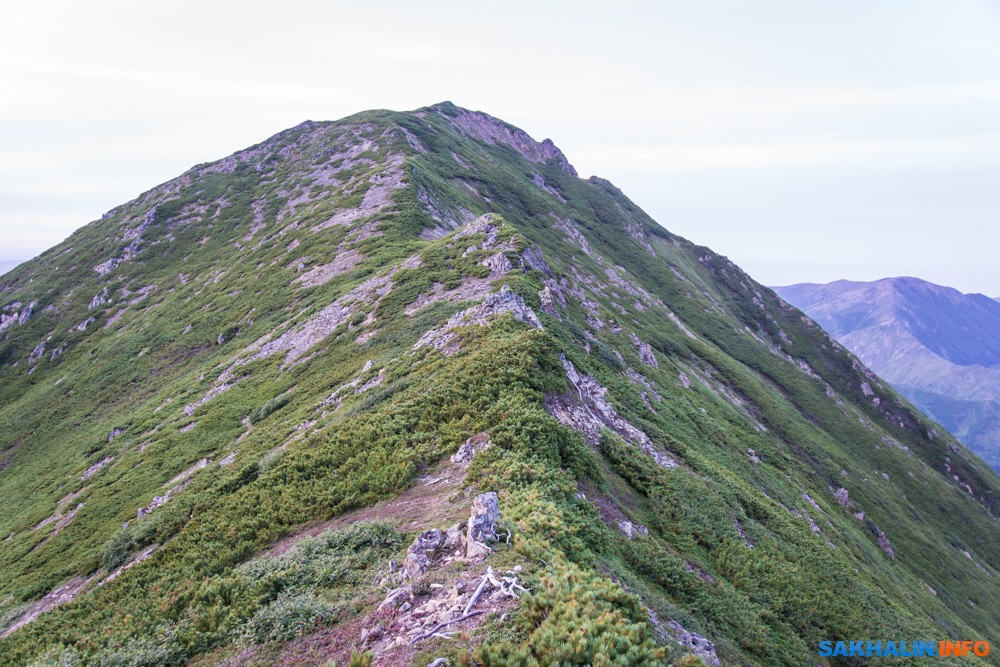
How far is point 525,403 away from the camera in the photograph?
733 inches

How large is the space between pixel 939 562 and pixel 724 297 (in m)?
88.4

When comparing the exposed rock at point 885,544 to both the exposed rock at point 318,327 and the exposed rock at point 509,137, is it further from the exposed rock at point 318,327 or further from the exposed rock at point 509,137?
the exposed rock at point 509,137

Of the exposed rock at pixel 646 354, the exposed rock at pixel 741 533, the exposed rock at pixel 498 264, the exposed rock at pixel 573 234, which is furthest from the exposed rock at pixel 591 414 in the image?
the exposed rock at pixel 573 234

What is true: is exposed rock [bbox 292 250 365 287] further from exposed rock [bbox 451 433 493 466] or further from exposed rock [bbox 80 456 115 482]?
exposed rock [bbox 451 433 493 466]

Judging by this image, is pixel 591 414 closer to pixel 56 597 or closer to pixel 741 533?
pixel 741 533

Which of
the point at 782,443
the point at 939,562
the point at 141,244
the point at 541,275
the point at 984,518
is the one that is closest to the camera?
the point at 541,275

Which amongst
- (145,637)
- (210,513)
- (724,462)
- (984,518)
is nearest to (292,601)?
(145,637)

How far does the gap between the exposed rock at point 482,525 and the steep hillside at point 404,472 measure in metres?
0.06

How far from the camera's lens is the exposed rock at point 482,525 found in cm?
1104

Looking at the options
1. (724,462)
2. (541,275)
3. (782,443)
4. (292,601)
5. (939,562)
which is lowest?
(939,562)

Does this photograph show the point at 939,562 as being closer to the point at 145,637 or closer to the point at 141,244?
the point at 145,637

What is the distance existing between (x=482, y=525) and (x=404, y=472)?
5.93 metres

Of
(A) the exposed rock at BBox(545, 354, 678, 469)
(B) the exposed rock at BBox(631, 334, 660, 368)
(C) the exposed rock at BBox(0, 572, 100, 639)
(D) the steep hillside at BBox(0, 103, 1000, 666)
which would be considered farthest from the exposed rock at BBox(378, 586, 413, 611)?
(B) the exposed rock at BBox(631, 334, 660, 368)

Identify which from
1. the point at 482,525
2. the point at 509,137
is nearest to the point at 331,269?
the point at 482,525
